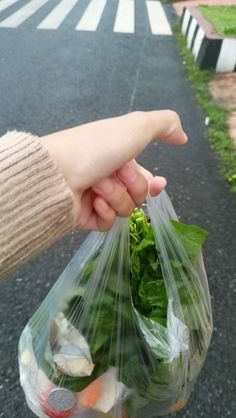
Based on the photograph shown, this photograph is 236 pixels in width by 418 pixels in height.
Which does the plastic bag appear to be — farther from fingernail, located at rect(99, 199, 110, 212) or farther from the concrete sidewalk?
the concrete sidewalk

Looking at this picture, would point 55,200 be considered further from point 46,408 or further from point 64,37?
point 64,37

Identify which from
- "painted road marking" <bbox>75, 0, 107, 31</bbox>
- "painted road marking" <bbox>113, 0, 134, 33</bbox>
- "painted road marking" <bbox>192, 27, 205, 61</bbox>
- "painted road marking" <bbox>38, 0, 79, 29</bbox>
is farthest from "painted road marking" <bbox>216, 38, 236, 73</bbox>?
"painted road marking" <bbox>38, 0, 79, 29</bbox>

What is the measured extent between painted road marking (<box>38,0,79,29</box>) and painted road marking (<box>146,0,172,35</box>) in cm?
114

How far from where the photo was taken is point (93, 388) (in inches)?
43.1

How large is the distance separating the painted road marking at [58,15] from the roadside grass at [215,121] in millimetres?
2087

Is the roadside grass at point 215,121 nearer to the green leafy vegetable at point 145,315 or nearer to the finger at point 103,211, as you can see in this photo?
the green leafy vegetable at point 145,315

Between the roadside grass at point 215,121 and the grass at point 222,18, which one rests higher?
the grass at point 222,18

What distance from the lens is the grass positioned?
405 centimetres

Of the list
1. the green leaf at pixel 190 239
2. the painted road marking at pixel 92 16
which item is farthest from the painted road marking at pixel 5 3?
the green leaf at pixel 190 239

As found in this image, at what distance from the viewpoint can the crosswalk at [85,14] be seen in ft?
18.3

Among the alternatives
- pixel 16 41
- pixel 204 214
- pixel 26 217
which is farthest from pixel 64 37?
pixel 26 217

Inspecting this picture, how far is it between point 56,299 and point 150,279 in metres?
0.24

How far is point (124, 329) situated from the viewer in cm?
111

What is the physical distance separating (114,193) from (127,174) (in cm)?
5
